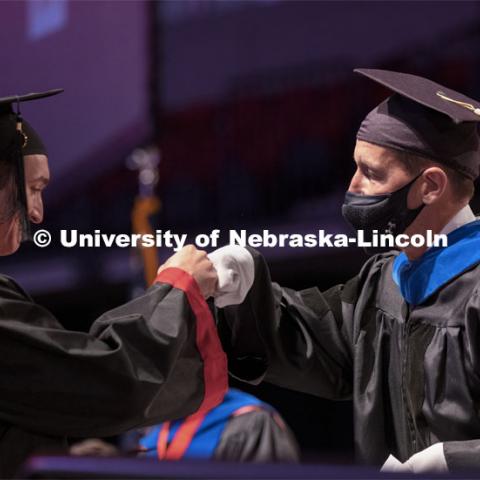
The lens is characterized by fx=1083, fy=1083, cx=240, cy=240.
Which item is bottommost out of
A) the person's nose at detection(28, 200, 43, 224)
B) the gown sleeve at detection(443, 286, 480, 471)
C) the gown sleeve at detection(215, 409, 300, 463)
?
the gown sleeve at detection(215, 409, 300, 463)

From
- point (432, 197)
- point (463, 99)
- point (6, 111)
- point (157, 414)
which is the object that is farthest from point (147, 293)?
point (463, 99)

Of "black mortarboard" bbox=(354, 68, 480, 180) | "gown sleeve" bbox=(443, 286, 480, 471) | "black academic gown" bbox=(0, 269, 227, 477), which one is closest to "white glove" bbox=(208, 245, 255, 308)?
"black academic gown" bbox=(0, 269, 227, 477)

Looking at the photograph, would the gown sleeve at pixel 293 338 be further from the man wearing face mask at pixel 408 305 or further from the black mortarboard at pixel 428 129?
the black mortarboard at pixel 428 129

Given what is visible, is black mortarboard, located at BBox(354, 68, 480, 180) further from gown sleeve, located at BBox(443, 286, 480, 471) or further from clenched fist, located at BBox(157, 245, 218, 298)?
clenched fist, located at BBox(157, 245, 218, 298)

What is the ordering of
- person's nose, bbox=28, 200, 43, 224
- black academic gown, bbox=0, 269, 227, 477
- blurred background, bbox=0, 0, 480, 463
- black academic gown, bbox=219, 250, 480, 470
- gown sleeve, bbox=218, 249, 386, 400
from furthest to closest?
blurred background, bbox=0, 0, 480, 463 < gown sleeve, bbox=218, 249, 386, 400 < person's nose, bbox=28, 200, 43, 224 < black academic gown, bbox=219, 250, 480, 470 < black academic gown, bbox=0, 269, 227, 477

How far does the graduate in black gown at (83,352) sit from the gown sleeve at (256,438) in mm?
225

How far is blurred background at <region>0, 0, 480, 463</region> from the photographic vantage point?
8.66 feet

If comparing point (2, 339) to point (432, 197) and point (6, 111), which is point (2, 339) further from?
point (432, 197)

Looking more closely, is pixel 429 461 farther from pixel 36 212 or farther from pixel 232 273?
pixel 36 212

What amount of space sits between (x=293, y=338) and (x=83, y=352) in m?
0.62

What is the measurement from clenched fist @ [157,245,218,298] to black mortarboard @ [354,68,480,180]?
46 cm

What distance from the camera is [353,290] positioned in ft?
8.39

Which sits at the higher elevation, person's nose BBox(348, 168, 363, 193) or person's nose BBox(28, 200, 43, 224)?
person's nose BBox(348, 168, 363, 193)

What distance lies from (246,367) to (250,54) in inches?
39.1
